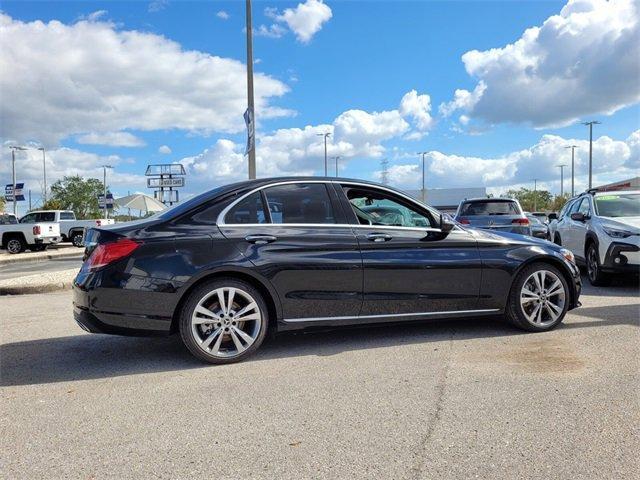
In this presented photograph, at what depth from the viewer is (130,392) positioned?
3.99m

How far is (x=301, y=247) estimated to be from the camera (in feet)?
15.4

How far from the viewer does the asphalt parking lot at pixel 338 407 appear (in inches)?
112

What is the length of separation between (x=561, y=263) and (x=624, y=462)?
2995 millimetres

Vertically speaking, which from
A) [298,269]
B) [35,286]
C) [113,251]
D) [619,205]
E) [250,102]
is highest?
[250,102]

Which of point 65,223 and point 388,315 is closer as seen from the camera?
point 388,315

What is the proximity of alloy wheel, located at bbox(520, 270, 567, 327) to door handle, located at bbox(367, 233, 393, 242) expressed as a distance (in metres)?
1.53

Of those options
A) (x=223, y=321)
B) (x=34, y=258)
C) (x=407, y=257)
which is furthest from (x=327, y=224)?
(x=34, y=258)

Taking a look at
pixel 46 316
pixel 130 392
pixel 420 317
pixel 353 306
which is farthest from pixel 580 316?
pixel 46 316

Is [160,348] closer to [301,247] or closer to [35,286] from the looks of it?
[301,247]

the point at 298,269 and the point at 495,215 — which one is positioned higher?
the point at 495,215

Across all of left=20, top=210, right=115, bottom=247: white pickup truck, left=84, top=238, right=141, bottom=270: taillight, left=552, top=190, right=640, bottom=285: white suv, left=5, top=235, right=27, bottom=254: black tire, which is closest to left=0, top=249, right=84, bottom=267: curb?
left=5, top=235, right=27, bottom=254: black tire

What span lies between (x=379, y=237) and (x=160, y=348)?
2.37 metres

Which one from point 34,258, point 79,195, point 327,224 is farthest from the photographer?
point 79,195

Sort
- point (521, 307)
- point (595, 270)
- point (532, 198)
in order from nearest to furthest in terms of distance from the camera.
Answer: point (521, 307), point (595, 270), point (532, 198)
